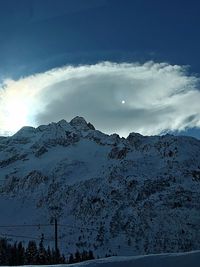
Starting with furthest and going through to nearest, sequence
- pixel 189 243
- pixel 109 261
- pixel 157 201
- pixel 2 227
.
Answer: pixel 2 227
pixel 157 201
pixel 189 243
pixel 109 261

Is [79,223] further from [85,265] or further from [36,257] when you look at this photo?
[85,265]

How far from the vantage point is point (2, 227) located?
193500mm

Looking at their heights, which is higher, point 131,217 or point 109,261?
point 131,217

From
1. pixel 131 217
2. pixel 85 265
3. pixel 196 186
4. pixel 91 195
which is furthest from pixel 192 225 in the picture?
pixel 85 265

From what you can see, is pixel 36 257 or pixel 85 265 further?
pixel 36 257

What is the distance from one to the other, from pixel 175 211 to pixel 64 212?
145 ft

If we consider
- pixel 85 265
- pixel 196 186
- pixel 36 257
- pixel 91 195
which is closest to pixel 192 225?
pixel 196 186

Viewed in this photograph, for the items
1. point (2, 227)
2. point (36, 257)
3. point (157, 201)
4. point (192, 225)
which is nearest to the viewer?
point (36, 257)

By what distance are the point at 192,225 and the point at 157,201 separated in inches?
783

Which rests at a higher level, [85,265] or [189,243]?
[189,243]

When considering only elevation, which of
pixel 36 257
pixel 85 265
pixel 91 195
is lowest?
pixel 85 265

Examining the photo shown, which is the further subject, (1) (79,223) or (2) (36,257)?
(1) (79,223)

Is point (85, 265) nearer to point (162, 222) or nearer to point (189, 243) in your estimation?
point (189, 243)

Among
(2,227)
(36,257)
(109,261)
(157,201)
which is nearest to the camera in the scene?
(109,261)
